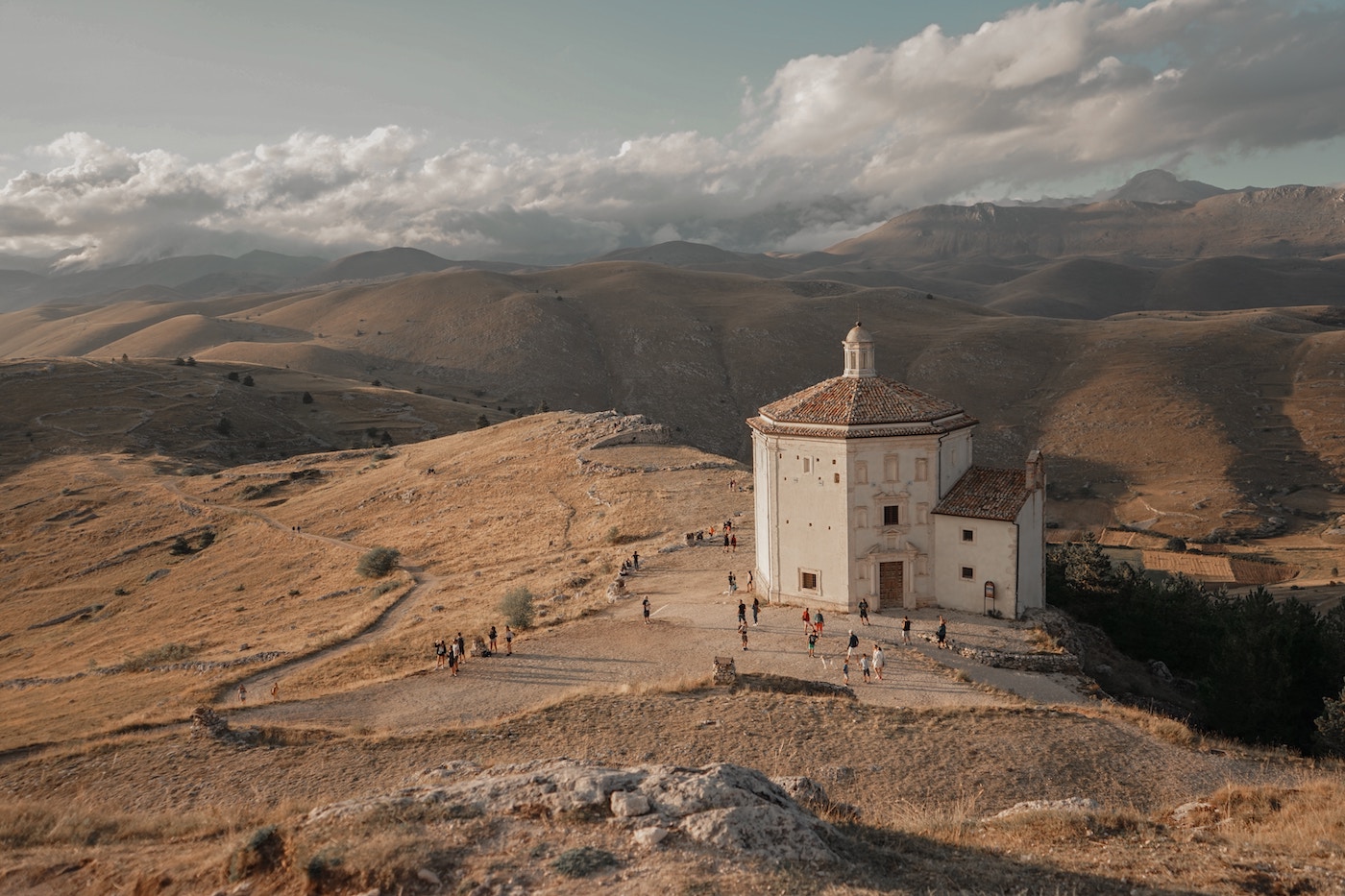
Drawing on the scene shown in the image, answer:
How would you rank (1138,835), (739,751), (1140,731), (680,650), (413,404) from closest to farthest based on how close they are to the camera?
(1138,835) → (739,751) → (1140,731) → (680,650) → (413,404)

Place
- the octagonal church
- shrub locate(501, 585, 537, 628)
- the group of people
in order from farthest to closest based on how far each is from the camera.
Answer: shrub locate(501, 585, 537, 628) < the octagonal church < the group of people

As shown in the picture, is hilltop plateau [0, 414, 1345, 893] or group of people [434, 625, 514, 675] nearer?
hilltop plateau [0, 414, 1345, 893]

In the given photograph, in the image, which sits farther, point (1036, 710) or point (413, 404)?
point (413, 404)

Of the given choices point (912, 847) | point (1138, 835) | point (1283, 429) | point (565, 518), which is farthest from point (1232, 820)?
point (1283, 429)

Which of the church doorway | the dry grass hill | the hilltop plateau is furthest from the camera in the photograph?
the church doorway

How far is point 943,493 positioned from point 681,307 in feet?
524

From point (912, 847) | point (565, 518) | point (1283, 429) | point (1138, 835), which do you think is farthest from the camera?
point (1283, 429)

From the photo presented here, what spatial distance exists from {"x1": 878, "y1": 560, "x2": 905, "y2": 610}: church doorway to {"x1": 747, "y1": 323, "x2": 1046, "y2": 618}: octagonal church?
1.6 inches

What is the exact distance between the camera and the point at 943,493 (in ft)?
116

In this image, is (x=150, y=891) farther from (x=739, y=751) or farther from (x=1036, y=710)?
(x=1036, y=710)

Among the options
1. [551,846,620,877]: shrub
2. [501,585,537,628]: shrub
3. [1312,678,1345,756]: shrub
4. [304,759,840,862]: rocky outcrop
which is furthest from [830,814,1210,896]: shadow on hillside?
[501,585,537,628]: shrub

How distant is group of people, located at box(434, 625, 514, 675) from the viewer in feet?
102

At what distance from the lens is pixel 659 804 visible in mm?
13906

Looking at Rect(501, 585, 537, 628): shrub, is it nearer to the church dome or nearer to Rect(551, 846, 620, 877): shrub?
the church dome
